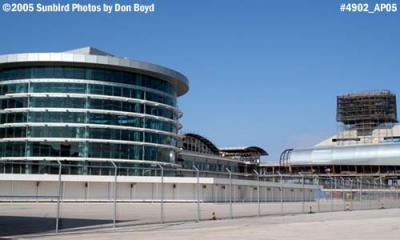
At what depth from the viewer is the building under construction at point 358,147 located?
400 feet

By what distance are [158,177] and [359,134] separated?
363 ft

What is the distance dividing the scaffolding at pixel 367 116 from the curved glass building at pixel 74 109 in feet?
298

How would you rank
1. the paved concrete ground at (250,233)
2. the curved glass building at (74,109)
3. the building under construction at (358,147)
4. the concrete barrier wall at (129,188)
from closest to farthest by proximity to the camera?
the paved concrete ground at (250,233), the concrete barrier wall at (129,188), the curved glass building at (74,109), the building under construction at (358,147)

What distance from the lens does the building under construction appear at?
12194 centimetres

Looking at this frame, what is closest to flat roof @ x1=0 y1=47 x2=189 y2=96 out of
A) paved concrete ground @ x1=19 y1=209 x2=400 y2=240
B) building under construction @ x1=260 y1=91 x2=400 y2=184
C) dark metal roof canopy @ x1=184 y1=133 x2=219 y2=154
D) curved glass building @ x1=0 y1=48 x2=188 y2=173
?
curved glass building @ x1=0 y1=48 x2=188 y2=173

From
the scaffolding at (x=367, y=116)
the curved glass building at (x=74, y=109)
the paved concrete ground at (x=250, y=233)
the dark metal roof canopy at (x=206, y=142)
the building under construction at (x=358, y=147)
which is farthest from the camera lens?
the scaffolding at (x=367, y=116)

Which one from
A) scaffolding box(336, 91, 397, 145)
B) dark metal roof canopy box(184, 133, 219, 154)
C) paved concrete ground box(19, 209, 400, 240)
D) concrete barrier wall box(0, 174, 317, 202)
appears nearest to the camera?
paved concrete ground box(19, 209, 400, 240)

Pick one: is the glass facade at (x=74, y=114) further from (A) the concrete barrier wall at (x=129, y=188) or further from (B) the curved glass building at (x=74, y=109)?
(A) the concrete barrier wall at (x=129, y=188)

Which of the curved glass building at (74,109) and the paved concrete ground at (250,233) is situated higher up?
the curved glass building at (74,109)

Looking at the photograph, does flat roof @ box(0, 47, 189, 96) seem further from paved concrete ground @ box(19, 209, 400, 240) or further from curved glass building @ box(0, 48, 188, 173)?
paved concrete ground @ box(19, 209, 400, 240)

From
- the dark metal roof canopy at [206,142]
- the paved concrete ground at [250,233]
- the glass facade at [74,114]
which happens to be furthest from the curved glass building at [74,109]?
the paved concrete ground at [250,233]

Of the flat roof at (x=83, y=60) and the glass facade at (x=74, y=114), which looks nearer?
the glass facade at (x=74, y=114)

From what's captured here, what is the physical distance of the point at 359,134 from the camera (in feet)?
513

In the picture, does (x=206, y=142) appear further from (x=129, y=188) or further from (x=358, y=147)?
(x=129, y=188)
